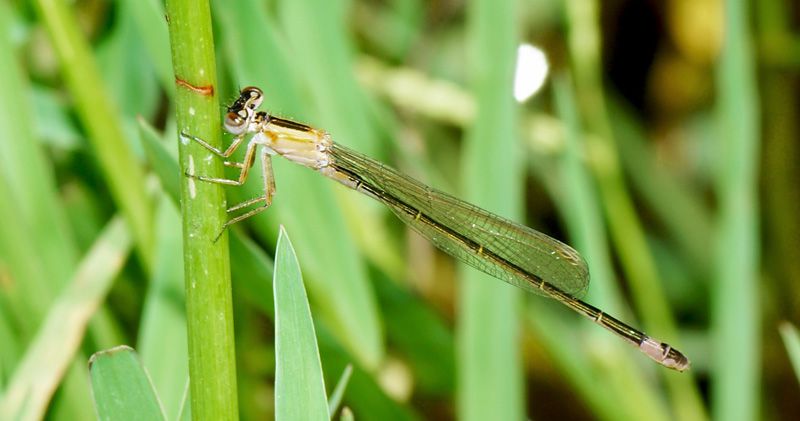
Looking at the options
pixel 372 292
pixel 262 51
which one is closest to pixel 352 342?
pixel 372 292

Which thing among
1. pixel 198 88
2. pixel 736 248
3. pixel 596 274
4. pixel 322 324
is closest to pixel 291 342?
pixel 198 88

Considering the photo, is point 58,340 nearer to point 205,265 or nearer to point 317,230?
point 317,230

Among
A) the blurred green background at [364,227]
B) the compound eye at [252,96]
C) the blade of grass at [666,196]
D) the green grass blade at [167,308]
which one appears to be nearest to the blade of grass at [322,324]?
the blurred green background at [364,227]

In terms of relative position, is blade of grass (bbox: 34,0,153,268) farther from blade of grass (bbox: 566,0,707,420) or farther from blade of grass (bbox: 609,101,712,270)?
blade of grass (bbox: 609,101,712,270)

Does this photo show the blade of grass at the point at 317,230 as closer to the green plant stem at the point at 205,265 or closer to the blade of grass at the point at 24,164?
the blade of grass at the point at 24,164

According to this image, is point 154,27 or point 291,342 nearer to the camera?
point 291,342
